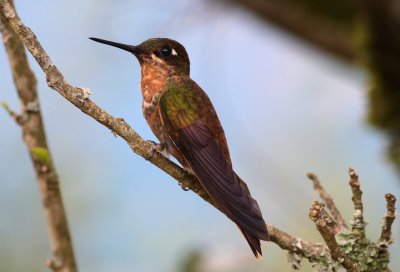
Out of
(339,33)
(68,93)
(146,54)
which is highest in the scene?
(339,33)

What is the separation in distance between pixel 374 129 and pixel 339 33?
94 cm

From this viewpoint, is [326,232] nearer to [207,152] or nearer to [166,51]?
[207,152]

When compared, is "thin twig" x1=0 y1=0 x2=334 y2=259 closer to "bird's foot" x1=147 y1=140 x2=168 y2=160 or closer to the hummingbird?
"bird's foot" x1=147 y1=140 x2=168 y2=160

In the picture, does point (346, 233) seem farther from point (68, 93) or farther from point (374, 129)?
point (374, 129)

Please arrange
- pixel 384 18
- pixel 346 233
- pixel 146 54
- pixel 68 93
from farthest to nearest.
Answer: pixel 384 18 < pixel 146 54 < pixel 346 233 < pixel 68 93

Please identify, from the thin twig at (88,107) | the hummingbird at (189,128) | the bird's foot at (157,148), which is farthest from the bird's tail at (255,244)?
the bird's foot at (157,148)

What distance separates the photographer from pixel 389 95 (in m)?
4.32

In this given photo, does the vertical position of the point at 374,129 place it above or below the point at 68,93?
above

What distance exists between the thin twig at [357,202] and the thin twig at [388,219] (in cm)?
9

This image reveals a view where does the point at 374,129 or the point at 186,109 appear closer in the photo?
the point at 186,109

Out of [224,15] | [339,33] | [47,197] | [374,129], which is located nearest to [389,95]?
[374,129]

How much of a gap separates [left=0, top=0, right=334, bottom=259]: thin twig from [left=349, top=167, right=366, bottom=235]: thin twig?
0.16 m

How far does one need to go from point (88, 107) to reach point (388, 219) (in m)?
1.07

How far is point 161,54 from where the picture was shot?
12.5ft
